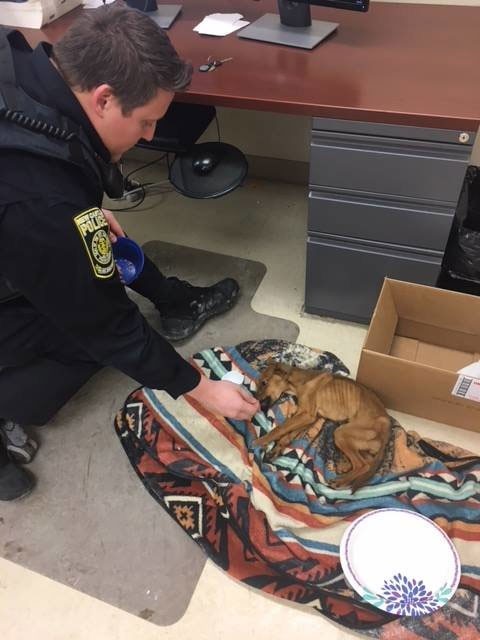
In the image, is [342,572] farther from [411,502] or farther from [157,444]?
[157,444]

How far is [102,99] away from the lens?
87 centimetres

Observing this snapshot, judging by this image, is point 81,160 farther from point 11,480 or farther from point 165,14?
point 165,14

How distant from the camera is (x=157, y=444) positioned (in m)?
1.41

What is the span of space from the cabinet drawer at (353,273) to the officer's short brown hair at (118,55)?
2.50 ft

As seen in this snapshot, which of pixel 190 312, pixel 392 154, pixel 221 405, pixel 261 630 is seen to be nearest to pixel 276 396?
pixel 221 405

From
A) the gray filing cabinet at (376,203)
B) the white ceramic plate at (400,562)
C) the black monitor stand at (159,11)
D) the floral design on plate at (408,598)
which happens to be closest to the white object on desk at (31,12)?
the black monitor stand at (159,11)

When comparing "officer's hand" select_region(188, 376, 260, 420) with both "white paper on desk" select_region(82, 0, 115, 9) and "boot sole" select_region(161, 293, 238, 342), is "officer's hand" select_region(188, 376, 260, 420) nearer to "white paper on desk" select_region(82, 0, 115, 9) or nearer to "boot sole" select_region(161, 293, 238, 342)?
"boot sole" select_region(161, 293, 238, 342)

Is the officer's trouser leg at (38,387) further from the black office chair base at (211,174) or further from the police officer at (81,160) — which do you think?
the black office chair base at (211,174)

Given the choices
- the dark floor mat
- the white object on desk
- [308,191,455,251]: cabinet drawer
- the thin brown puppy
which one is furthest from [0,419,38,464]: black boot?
the white object on desk

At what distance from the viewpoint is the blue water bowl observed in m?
1.47

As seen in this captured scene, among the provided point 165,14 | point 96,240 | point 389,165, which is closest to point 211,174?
point 165,14

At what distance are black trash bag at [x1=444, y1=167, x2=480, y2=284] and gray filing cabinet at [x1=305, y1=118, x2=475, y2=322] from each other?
13 centimetres

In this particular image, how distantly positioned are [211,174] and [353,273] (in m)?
0.57

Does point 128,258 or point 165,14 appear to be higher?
point 165,14
